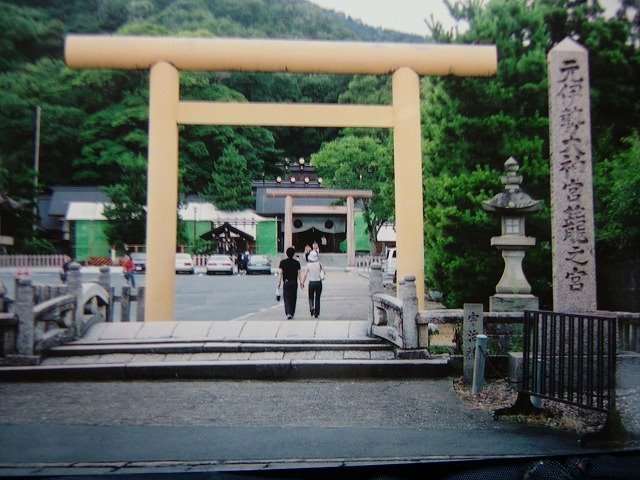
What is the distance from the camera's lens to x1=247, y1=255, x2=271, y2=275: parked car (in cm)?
2791

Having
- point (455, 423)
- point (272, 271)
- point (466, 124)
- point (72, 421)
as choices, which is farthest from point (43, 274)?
point (272, 271)

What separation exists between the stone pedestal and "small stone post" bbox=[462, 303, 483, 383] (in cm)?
240

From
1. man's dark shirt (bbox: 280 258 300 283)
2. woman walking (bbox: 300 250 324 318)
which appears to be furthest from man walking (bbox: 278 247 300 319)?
woman walking (bbox: 300 250 324 318)

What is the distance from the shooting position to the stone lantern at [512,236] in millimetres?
8188

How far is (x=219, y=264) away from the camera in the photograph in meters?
26.6

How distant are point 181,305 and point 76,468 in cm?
1058

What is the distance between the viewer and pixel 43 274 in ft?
26.0

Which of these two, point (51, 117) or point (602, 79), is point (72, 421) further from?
point (602, 79)

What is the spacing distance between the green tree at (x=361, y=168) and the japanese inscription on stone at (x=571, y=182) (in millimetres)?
18136

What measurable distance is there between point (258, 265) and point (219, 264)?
2.29 metres

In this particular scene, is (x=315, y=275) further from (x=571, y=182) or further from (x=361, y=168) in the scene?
(x=361, y=168)

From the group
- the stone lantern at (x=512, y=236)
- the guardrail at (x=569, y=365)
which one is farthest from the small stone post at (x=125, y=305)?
the guardrail at (x=569, y=365)

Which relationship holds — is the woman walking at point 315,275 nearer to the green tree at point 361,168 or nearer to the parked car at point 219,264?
the green tree at point 361,168

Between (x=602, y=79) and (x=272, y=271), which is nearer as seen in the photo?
(x=602, y=79)
